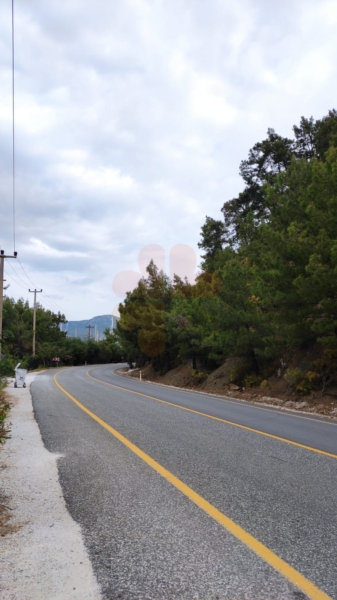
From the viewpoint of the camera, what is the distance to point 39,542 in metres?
3.80

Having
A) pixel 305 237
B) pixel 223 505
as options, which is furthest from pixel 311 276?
pixel 223 505

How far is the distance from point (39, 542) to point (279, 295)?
563 inches

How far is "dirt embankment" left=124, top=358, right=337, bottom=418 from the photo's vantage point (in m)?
16.5

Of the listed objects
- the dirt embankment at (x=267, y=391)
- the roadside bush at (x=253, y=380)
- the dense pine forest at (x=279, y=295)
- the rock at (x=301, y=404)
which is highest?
the dense pine forest at (x=279, y=295)

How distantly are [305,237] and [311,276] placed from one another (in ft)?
6.91

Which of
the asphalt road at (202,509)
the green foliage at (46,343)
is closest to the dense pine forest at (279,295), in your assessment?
the asphalt road at (202,509)

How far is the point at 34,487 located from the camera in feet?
17.8

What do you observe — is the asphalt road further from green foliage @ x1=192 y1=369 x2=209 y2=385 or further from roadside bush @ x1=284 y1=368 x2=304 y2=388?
green foliage @ x1=192 y1=369 x2=209 y2=385

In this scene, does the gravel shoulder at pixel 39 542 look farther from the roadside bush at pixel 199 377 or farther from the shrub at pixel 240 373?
the roadside bush at pixel 199 377

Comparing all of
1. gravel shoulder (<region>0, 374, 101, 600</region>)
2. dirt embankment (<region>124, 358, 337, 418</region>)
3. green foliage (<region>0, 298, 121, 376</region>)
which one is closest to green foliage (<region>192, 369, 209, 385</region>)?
dirt embankment (<region>124, 358, 337, 418</region>)

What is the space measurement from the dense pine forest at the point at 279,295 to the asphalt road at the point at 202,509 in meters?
7.57

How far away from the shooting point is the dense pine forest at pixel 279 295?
1571 cm

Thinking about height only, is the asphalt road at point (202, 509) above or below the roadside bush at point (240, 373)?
below

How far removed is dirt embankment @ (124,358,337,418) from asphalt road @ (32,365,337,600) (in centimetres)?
730
